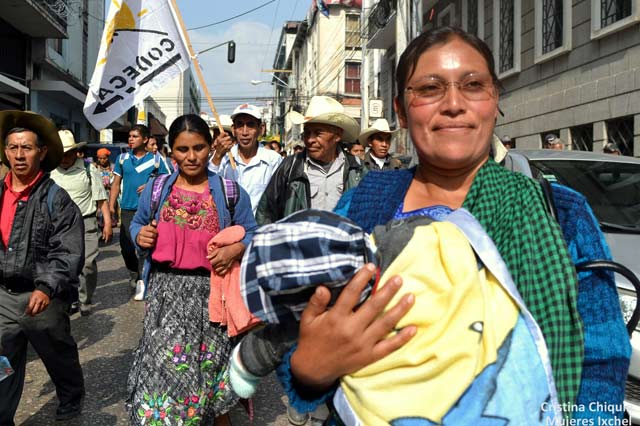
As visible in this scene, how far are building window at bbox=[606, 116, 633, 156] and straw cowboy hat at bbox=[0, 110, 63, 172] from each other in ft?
31.7

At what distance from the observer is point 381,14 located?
23.1 m

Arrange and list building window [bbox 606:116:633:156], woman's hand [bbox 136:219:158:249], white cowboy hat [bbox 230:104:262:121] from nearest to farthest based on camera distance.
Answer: woman's hand [bbox 136:219:158:249] → white cowboy hat [bbox 230:104:262:121] → building window [bbox 606:116:633:156]

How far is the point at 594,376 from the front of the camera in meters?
1.27

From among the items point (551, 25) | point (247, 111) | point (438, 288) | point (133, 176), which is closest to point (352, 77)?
point (551, 25)

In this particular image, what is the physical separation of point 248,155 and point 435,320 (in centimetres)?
474

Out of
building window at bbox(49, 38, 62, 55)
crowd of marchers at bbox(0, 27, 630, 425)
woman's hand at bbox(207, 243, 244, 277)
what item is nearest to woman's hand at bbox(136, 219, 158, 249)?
woman's hand at bbox(207, 243, 244, 277)

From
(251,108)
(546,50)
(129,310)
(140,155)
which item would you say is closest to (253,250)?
(251,108)

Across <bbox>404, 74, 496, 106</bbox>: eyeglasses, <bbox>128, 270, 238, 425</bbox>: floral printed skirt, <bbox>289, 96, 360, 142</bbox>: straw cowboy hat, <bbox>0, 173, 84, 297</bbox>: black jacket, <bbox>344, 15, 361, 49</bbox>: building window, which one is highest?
<bbox>344, 15, 361, 49</bbox>: building window

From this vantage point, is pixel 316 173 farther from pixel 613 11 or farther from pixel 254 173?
pixel 613 11

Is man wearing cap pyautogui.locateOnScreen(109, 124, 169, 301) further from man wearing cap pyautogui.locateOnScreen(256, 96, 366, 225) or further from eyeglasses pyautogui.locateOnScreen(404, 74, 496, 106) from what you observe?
eyeglasses pyautogui.locateOnScreen(404, 74, 496, 106)

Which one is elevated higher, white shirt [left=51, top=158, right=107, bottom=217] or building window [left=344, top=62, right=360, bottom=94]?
building window [left=344, top=62, right=360, bottom=94]

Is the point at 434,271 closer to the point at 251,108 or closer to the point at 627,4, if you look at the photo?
the point at 251,108

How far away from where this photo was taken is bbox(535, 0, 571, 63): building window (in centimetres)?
1184

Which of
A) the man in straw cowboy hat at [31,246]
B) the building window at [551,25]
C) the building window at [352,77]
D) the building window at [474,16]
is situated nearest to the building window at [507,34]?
the building window at [474,16]
